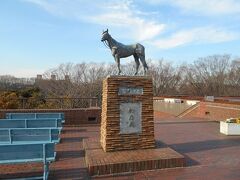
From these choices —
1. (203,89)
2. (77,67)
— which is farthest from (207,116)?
(203,89)

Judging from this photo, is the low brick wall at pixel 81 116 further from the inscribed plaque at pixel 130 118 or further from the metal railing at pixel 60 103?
the inscribed plaque at pixel 130 118

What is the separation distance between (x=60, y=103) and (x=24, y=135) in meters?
10.2

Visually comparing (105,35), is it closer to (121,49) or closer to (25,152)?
(121,49)

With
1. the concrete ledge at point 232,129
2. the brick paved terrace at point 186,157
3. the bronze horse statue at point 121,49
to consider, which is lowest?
the brick paved terrace at point 186,157

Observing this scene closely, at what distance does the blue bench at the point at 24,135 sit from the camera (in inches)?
311

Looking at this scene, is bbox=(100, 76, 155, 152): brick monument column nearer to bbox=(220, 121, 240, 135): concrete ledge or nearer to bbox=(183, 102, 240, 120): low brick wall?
bbox=(220, 121, 240, 135): concrete ledge

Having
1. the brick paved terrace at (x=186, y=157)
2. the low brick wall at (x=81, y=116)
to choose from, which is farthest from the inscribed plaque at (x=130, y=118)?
the low brick wall at (x=81, y=116)

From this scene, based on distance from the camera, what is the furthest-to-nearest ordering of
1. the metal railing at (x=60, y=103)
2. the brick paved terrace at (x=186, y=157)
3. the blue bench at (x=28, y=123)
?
the metal railing at (x=60, y=103), the blue bench at (x=28, y=123), the brick paved terrace at (x=186, y=157)

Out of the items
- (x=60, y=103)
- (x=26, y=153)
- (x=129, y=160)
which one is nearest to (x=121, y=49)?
(x=129, y=160)

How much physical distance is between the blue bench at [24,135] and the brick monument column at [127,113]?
1.42 meters

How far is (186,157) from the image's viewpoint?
8.34 m

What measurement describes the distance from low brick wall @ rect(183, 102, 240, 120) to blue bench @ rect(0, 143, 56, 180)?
13.2 metres

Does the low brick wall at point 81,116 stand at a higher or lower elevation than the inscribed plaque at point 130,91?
lower

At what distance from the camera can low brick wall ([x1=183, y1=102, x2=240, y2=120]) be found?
17475mm
